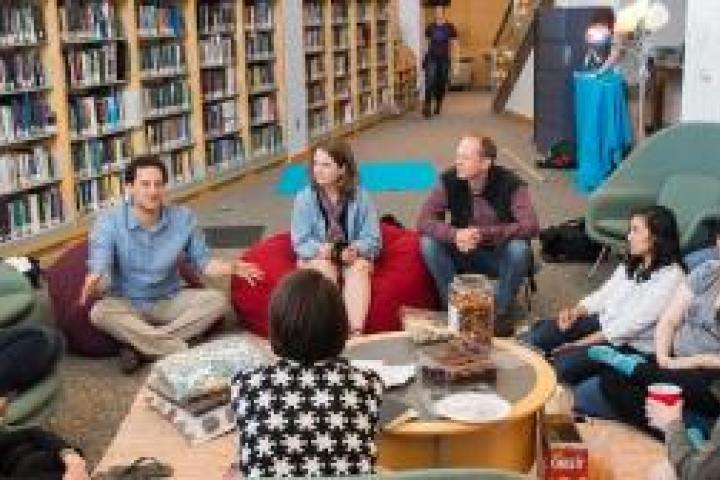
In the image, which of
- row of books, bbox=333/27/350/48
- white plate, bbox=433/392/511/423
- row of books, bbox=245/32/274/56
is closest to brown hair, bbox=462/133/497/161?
white plate, bbox=433/392/511/423

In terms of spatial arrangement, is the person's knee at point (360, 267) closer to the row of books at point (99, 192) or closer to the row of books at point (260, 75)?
the row of books at point (99, 192)

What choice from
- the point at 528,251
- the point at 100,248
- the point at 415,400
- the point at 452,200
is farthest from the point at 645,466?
the point at 100,248

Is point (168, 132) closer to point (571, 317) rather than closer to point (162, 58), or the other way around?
point (162, 58)

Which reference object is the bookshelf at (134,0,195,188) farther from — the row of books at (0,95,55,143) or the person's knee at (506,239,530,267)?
the person's knee at (506,239,530,267)

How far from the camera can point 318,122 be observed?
11.4m

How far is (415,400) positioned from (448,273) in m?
1.84

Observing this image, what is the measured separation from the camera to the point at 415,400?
118 inches

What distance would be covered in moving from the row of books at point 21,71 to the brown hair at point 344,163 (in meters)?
2.44

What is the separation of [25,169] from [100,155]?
803 mm

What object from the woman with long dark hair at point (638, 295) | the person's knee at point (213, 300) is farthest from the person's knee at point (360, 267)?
the woman with long dark hair at point (638, 295)

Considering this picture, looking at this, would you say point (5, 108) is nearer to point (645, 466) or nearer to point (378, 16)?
point (645, 466)

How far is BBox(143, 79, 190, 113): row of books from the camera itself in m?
7.70

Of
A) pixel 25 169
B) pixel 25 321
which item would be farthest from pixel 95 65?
pixel 25 321

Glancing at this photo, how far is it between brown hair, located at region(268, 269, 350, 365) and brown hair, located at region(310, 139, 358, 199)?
2388mm
